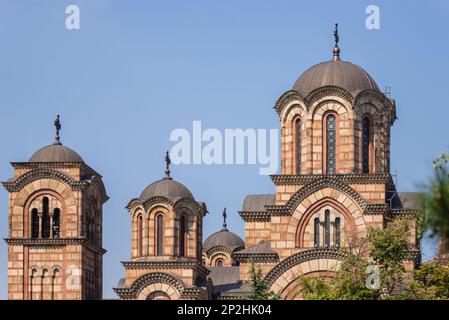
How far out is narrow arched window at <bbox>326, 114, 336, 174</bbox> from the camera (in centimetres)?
5928

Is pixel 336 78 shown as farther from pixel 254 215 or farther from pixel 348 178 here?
pixel 254 215

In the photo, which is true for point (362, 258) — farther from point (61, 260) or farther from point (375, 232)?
point (61, 260)

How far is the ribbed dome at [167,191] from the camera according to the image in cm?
6003

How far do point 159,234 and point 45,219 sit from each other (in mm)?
5130

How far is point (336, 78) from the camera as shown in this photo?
59.8 m

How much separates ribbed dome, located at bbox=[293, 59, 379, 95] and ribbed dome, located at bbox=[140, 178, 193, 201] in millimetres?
5846

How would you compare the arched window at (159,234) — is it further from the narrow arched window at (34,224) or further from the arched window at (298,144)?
the arched window at (298,144)

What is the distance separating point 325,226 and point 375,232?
7.59 metres

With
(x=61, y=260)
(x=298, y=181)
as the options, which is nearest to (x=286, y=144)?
(x=298, y=181)

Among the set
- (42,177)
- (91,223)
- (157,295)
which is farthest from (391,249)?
(91,223)

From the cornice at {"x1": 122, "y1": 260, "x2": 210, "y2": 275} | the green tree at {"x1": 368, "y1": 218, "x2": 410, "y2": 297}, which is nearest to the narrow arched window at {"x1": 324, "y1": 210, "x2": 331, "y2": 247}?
the cornice at {"x1": 122, "y1": 260, "x2": 210, "y2": 275}

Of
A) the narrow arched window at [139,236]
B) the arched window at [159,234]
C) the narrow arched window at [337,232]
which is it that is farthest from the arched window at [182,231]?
the narrow arched window at [337,232]

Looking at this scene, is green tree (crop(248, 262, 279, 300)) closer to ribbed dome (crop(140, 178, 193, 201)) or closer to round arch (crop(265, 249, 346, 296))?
round arch (crop(265, 249, 346, 296))

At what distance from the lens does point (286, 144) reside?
196ft
